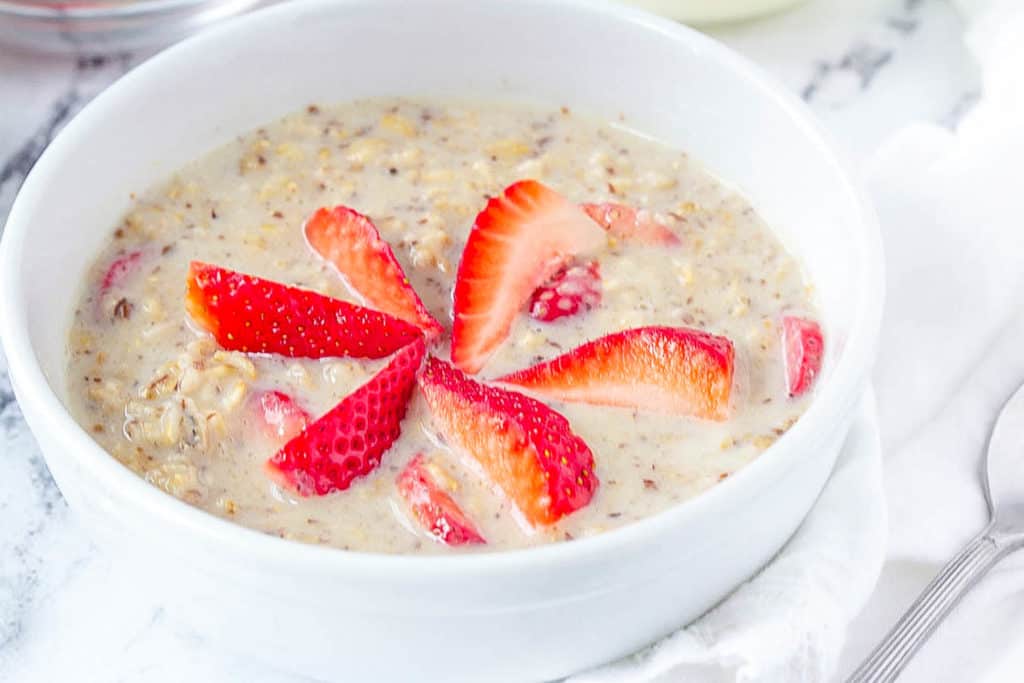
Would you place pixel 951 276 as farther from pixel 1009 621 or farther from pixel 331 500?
pixel 331 500

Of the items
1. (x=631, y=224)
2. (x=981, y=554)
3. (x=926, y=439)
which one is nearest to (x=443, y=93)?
(x=631, y=224)

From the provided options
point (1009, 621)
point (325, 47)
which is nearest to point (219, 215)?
point (325, 47)

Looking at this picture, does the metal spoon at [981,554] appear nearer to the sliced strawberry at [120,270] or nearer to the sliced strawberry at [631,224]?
the sliced strawberry at [631,224]

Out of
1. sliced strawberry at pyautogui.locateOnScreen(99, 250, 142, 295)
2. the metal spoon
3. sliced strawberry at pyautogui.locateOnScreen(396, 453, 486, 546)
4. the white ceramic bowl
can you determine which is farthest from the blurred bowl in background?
the metal spoon

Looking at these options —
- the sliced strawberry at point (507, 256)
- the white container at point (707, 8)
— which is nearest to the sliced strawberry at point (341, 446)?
the sliced strawberry at point (507, 256)

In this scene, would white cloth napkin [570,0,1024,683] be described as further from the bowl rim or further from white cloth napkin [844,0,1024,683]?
the bowl rim

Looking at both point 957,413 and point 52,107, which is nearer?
point 957,413

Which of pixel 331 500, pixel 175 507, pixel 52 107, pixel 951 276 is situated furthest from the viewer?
pixel 52 107
